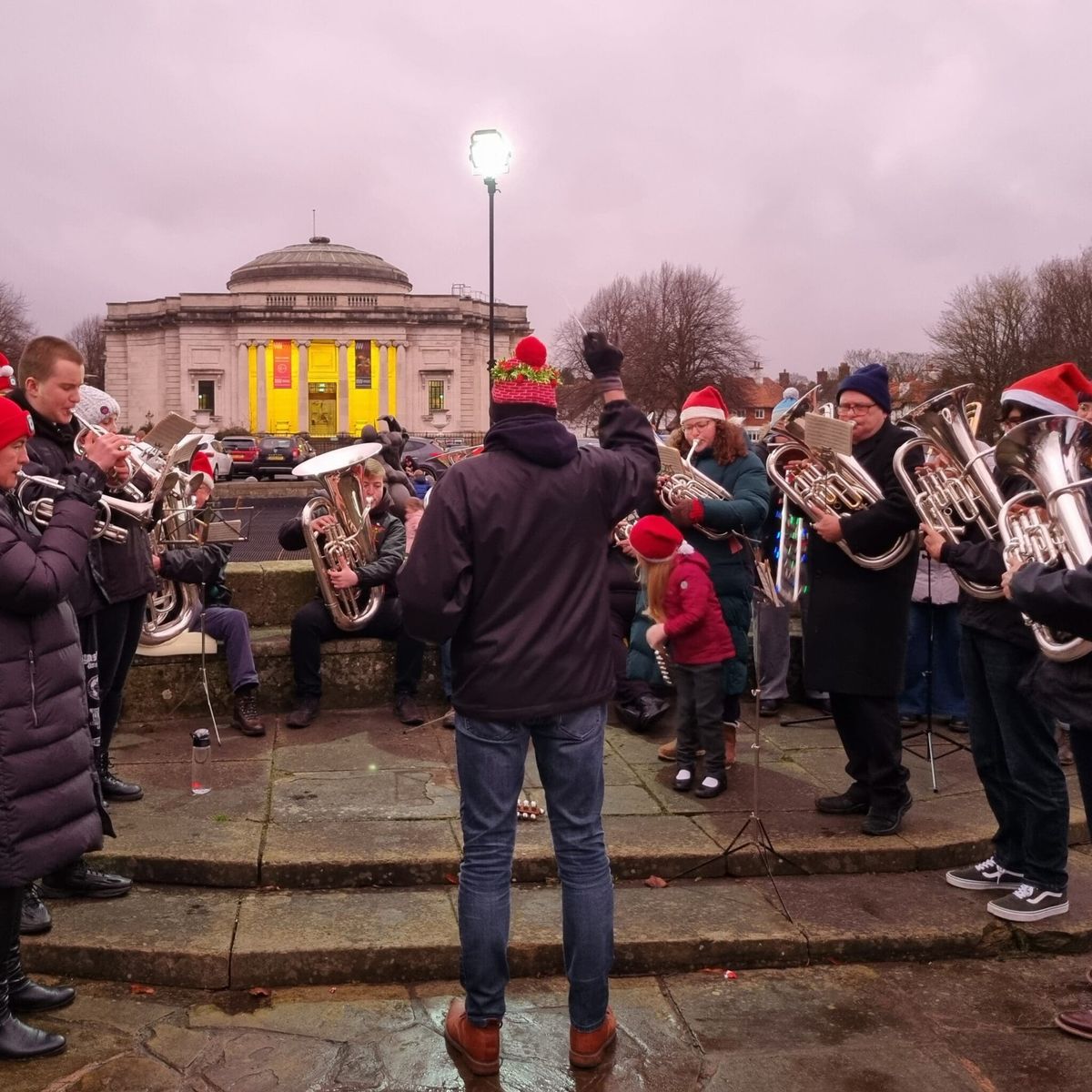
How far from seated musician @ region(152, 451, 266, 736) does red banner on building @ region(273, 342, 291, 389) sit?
74310mm

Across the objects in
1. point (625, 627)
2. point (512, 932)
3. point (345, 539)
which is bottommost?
point (512, 932)

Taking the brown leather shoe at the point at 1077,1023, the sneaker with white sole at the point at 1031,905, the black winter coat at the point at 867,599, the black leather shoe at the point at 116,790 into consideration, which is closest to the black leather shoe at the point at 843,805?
the black winter coat at the point at 867,599

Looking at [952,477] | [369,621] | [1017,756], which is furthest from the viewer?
[369,621]

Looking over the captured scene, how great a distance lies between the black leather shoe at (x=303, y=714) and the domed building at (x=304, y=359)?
70503 millimetres

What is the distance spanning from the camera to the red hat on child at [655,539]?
6020mm

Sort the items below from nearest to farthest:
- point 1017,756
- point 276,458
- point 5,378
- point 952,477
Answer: point 1017,756 < point 5,378 < point 952,477 < point 276,458

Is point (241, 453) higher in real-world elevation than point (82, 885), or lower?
higher

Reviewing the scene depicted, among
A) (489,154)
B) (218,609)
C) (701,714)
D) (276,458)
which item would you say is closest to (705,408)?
(701,714)

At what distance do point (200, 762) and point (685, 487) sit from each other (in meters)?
3.07

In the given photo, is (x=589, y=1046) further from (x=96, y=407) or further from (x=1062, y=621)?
(x=96, y=407)

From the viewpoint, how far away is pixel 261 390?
258 ft

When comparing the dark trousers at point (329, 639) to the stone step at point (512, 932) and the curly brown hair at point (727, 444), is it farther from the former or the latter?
the stone step at point (512, 932)

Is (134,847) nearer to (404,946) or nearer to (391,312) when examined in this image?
(404,946)

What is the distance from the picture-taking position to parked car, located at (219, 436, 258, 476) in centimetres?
3956
